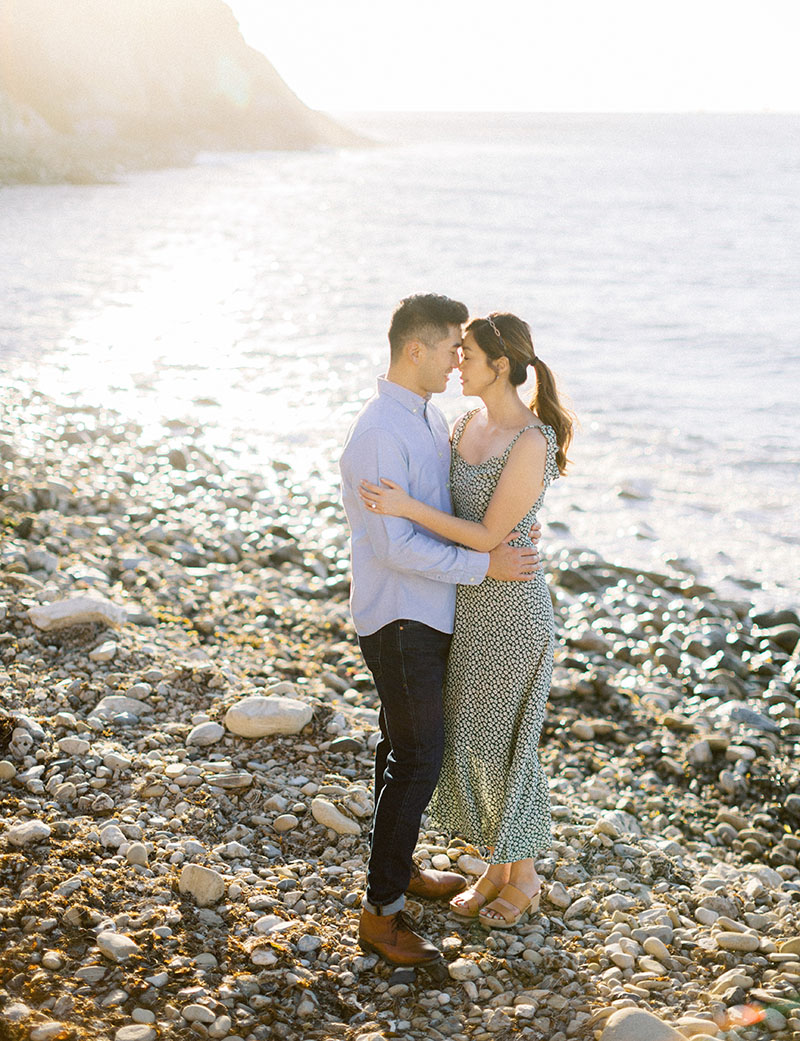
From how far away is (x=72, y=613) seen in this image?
5.81 metres

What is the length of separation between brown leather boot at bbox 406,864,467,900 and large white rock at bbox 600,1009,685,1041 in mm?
942

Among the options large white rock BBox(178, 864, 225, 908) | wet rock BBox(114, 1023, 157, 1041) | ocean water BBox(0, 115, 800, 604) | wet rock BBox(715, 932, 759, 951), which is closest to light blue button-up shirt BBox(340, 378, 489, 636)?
large white rock BBox(178, 864, 225, 908)

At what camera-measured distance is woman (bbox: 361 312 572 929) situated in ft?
12.2

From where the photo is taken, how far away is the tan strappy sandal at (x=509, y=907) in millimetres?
3984

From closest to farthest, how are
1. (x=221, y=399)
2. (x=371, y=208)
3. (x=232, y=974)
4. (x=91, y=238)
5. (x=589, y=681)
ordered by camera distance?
(x=232, y=974) → (x=589, y=681) → (x=221, y=399) → (x=91, y=238) → (x=371, y=208)

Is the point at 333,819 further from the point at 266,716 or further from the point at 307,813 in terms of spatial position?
the point at 266,716

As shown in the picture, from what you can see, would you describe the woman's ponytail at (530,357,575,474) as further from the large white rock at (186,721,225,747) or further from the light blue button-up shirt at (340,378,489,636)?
the large white rock at (186,721,225,747)

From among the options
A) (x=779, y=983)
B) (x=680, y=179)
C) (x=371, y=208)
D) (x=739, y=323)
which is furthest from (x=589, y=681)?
(x=680, y=179)

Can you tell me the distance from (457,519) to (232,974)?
176 cm

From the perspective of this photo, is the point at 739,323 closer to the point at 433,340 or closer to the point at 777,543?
the point at 777,543

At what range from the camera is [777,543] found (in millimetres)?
9906

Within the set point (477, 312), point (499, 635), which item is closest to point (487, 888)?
point (499, 635)

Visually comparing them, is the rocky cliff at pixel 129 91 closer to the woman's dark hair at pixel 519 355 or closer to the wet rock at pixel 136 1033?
the woman's dark hair at pixel 519 355

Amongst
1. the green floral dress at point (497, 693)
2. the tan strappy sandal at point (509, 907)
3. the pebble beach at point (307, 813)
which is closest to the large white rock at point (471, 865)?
the pebble beach at point (307, 813)
